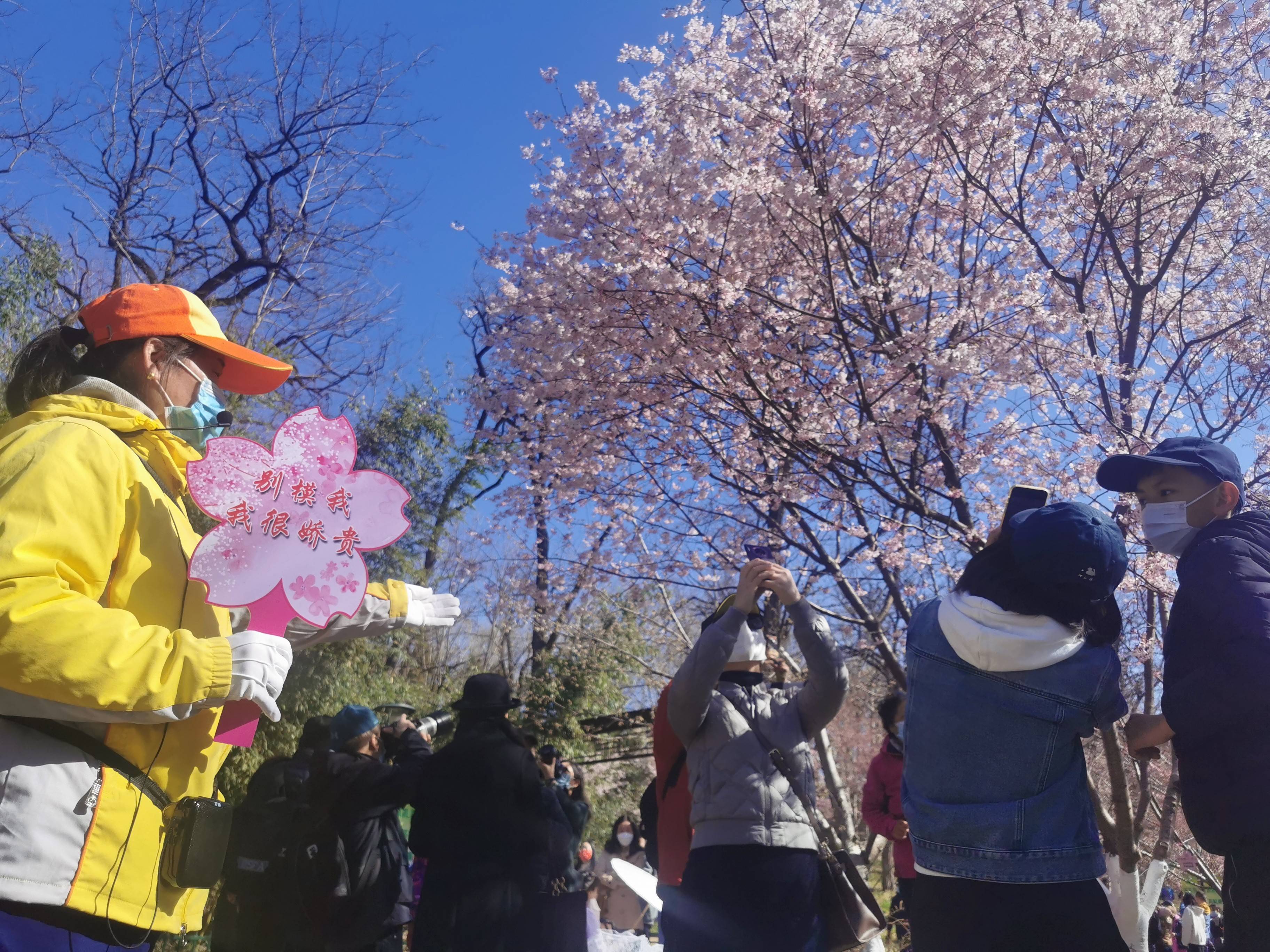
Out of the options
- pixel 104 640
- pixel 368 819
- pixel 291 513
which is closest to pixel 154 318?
pixel 291 513

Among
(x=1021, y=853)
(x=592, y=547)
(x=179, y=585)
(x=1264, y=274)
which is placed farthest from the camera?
(x=592, y=547)

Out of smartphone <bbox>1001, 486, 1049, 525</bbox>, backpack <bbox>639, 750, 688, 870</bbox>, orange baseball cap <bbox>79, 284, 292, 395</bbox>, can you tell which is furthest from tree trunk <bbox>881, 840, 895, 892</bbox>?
orange baseball cap <bbox>79, 284, 292, 395</bbox>

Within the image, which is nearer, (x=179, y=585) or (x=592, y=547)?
(x=179, y=585)

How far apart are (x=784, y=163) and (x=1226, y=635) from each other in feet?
14.7

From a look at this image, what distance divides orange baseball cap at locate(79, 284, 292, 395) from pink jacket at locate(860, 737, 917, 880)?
362 cm

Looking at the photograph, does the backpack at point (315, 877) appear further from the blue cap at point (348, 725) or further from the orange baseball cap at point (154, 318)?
the orange baseball cap at point (154, 318)

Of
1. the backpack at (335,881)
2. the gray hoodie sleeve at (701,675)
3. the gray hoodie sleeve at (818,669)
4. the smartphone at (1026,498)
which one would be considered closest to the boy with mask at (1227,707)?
the smartphone at (1026,498)

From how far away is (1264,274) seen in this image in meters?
5.36

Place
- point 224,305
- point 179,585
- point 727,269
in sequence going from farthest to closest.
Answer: point 224,305, point 727,269, point 179,585

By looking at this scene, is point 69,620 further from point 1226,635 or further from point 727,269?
point 727,269

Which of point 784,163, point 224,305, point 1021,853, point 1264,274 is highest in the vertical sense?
point 224,305

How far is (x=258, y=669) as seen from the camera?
4.92 feet

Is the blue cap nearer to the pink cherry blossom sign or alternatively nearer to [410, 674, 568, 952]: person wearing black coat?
[410, 674, 568, 952]: person wearing black coat

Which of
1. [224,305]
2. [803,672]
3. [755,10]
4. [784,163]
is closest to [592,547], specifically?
[803,672]
